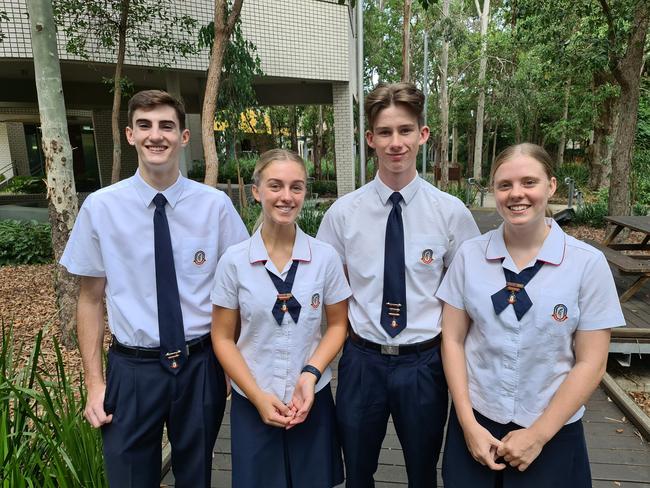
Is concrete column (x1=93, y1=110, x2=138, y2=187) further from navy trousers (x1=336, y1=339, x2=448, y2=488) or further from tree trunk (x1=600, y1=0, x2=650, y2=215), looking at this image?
navy trousers (x1=336, y1=339, x2=448, y2=488)

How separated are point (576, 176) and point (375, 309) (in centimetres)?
2115

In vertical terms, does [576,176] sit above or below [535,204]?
below

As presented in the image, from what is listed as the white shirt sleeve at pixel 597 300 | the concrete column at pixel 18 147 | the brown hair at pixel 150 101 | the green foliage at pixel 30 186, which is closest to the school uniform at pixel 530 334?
the white shirt sleeve at pixel 597 300

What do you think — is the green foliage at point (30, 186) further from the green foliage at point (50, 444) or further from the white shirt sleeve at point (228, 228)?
the white shirt sleeve at point (228, 228)

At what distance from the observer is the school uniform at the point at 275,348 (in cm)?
196

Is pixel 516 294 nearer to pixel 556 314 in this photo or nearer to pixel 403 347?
pixel 556 314

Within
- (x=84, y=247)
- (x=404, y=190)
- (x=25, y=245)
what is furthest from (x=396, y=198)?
(x=25, y=245)

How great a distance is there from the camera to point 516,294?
1744mm

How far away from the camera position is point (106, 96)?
558 inches

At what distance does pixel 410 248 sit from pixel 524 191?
1.83 feet

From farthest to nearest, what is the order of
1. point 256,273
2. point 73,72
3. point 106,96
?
point 106,96 < point 73,72 < point 256,273

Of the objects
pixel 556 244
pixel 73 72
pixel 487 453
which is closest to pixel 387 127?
Result: pixel 556 244

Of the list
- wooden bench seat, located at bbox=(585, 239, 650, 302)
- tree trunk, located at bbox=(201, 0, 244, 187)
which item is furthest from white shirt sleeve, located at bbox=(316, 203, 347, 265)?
tree trunk, located at bbox=(201, 0, 244, 187)

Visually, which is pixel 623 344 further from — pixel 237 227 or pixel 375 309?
pixel 237 227
